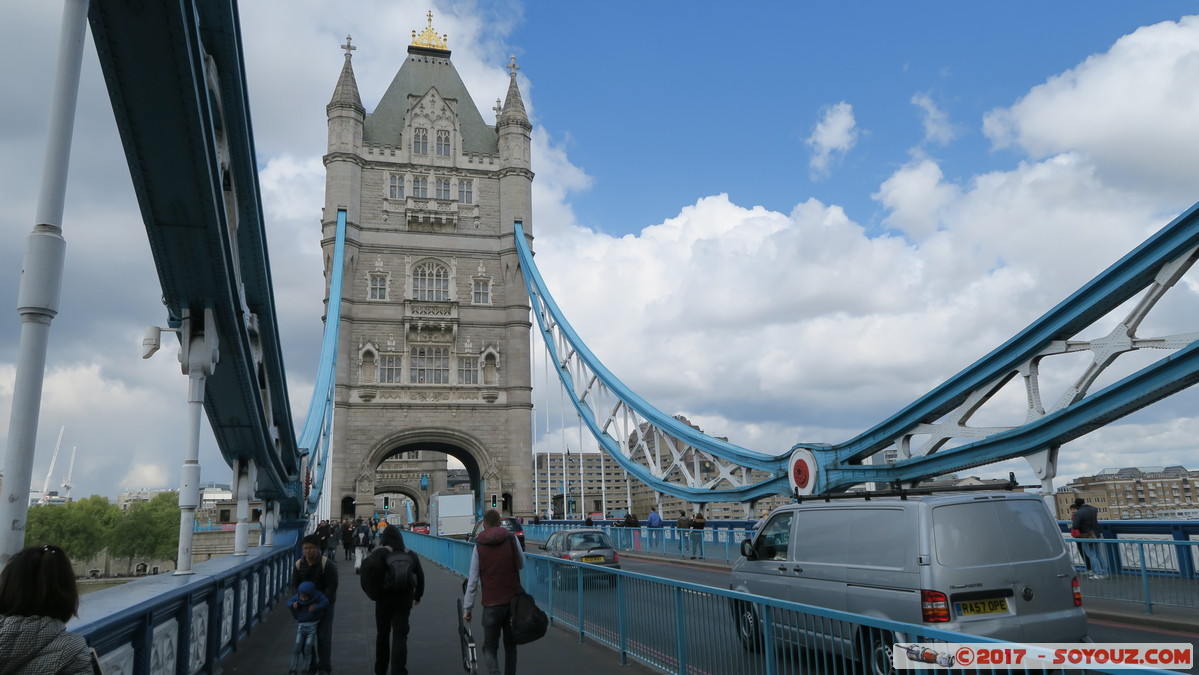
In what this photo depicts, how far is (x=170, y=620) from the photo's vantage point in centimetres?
630

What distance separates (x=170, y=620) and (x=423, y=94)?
4456cm

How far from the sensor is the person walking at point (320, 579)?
24.7ft

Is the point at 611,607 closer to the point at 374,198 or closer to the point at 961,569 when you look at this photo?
the point at 961,569

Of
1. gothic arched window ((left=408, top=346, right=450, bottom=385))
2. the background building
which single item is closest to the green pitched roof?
gothic arched window ((left=408, top=346, right=450, bottom=385))

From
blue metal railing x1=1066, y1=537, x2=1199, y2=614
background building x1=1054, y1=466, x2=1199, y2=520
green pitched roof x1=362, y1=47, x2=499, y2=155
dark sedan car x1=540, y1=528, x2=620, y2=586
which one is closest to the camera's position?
blue metal railing x1=1066, y1=537, x2=1199, y2=614

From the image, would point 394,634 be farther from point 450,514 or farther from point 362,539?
point 450,514

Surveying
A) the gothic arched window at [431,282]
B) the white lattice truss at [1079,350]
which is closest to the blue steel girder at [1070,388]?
the white lattice truss at [1079,350]

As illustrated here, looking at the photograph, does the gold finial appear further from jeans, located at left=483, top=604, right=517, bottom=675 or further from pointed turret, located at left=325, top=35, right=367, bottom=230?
jeans, located at left=483, top=604, right=517, bottom=675

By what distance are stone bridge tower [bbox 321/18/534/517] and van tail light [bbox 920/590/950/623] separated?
119ft

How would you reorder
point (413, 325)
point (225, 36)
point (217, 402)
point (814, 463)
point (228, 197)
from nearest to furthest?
point (225, 36) < point (228, 197) < point (217, 402) < point (814, 463) < point (413, 325)

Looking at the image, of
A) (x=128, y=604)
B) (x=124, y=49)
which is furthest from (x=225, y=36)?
(x=128, y=604)

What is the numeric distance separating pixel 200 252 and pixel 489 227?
124 feet

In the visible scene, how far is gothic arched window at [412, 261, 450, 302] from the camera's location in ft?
144

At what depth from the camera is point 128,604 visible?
5.30 m
